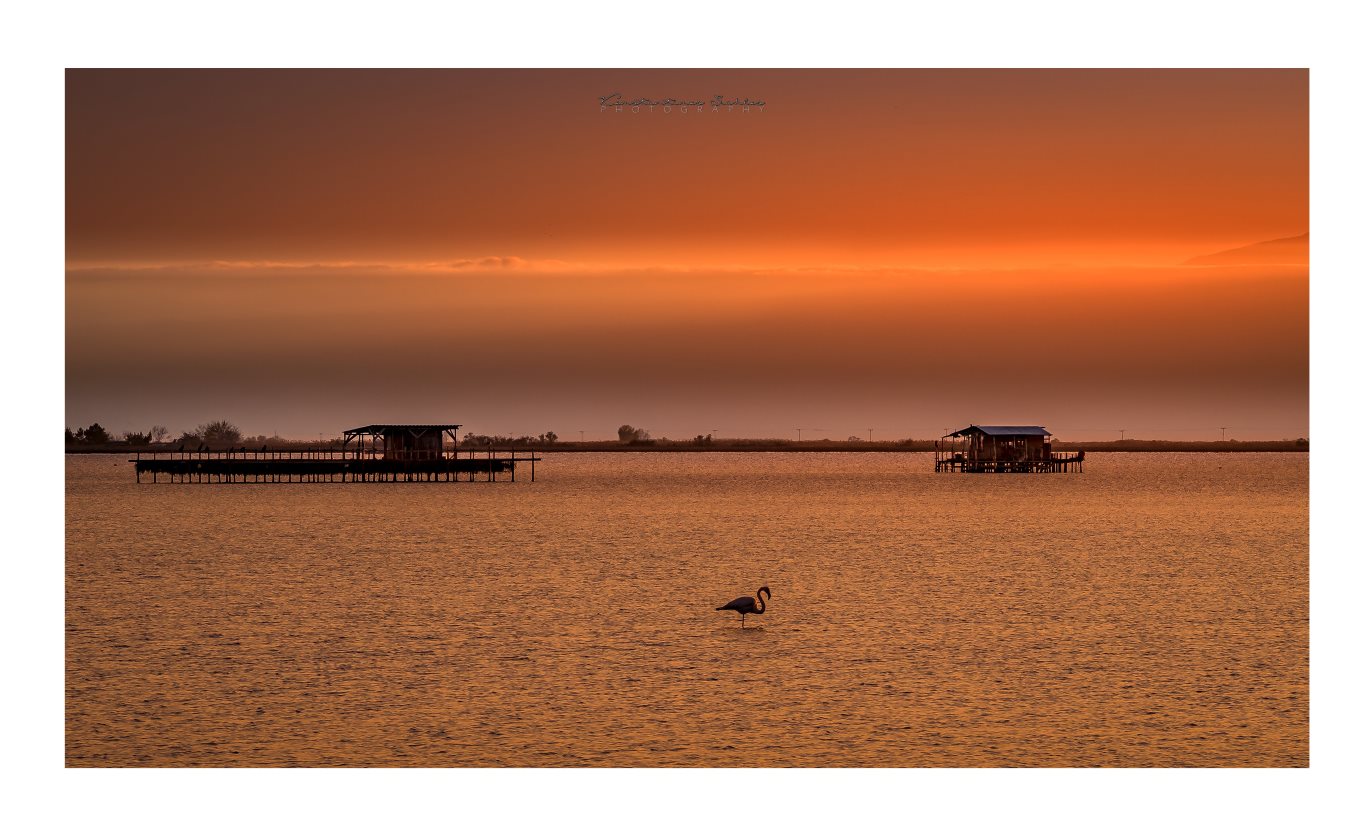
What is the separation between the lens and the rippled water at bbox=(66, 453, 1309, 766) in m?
15.5

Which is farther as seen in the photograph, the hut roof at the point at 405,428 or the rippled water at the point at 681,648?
the hut roof at the point at 405,428

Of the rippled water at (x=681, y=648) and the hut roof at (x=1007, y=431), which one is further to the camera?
the hut roof at (x=1007, y=431)

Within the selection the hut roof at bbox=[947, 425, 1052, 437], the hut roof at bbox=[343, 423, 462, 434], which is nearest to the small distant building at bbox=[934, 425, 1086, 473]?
the hut roof at bbox=[947, 425, 1052, 437]

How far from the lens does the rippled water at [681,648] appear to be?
1549 centimetres

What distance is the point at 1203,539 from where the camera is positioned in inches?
1812

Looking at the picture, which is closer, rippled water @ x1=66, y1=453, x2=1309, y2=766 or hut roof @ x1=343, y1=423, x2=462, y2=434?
rippled water @ x1=66, y1=453, x2=1309, y2=766

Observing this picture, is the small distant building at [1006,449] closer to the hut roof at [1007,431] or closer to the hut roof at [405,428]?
the hut roof at [1007,431]

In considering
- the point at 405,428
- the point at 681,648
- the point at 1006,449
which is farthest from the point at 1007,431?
the point at 681,648

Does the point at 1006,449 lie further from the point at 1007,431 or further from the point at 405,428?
the point at 405,428

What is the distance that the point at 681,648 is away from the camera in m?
21.6

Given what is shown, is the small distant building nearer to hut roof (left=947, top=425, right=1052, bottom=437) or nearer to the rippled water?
hut roof (left=947, top=425, right=1052, bottom=437)

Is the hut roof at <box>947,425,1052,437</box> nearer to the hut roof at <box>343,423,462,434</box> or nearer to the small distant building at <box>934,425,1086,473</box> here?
the small distant building at <box>934,425,1086,473</box>

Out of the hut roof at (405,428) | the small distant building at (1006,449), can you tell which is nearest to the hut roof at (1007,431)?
the small distant building at (1006,449)
